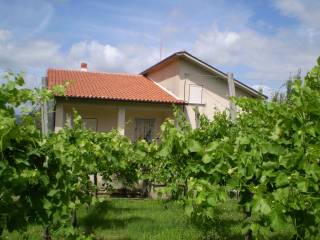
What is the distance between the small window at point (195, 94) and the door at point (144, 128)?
2.07m

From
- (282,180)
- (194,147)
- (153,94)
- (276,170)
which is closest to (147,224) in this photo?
(194,147)

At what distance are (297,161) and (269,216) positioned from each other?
1.57 feet

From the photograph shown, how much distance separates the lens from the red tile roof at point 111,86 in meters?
16.0

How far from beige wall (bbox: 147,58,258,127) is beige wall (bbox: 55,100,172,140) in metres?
1.03

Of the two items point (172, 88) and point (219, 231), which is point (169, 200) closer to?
point (219, 231)

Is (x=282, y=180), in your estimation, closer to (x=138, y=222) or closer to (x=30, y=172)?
(x=30, y=172)

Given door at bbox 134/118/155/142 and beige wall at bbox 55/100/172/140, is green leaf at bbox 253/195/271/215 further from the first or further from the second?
door at bbox 134/118/155/142

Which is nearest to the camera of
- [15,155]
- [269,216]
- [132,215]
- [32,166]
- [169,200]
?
[269,216]

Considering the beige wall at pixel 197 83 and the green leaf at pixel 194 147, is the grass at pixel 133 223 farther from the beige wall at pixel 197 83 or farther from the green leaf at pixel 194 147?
the beige wall at pixel 197 83

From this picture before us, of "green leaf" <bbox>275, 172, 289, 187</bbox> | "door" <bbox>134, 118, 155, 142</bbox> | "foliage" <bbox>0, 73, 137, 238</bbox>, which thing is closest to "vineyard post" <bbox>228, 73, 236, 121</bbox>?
"foliage" <bbox>0, 73, 137, 238</bbox>

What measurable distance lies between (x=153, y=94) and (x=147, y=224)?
1015 centimetres

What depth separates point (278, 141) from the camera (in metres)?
3.05

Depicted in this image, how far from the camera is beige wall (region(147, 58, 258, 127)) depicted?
699 inches

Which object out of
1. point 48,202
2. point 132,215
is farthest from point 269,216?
point 132,215
